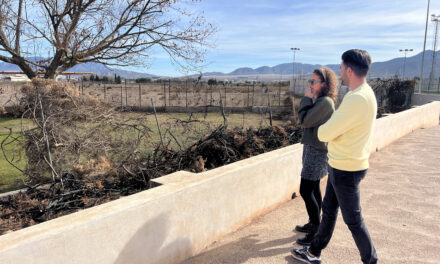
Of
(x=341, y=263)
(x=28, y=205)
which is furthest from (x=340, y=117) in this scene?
(x=28, y=205)

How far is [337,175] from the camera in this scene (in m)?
2.54

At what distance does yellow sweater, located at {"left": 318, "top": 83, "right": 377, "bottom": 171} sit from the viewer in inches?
92.7

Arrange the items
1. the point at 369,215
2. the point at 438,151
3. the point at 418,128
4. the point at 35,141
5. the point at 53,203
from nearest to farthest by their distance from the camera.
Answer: the point at 53,203 → the point at 369,215 → the point at 35,141 → the point at 438,151 → the point at 418,128

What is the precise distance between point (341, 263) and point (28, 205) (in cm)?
384

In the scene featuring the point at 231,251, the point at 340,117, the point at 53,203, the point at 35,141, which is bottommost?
the point at 231,251

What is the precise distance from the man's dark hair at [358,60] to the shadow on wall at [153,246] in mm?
1982

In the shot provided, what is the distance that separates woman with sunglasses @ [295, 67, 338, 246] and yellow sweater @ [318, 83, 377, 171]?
0.54 metres

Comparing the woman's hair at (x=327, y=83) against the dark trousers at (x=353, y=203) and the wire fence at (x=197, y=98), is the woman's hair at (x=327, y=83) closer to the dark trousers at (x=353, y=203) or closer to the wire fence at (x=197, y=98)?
the dark trousers at (x=353, y=203)

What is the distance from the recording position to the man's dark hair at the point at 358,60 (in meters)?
2.39

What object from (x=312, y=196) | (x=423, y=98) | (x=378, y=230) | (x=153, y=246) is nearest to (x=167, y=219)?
(x=153, y=246)

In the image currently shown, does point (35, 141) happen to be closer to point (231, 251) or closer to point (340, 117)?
point (231, 251)

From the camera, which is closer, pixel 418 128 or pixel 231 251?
pixel 231 251

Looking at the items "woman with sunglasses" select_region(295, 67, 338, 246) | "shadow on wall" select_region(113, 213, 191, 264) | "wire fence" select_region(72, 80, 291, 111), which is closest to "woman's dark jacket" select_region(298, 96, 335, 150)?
"woman with sunglasses" select_region(295, 67, 338, 246)

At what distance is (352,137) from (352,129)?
0.06m
